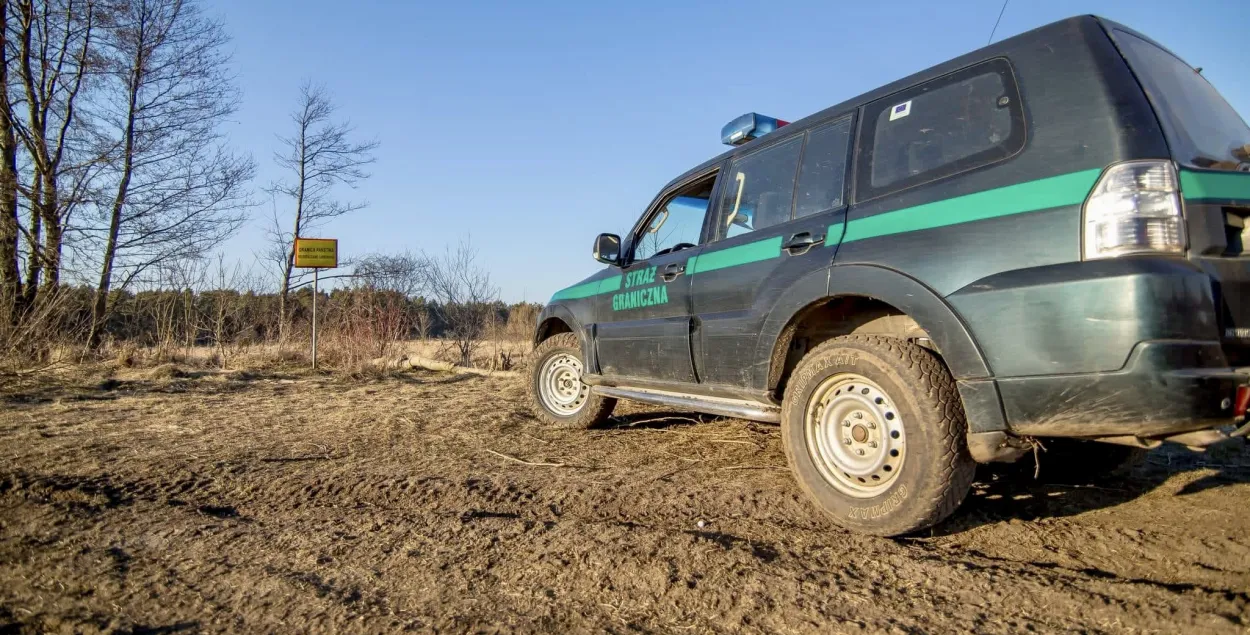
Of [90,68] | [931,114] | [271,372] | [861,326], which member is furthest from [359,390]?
[90,68]

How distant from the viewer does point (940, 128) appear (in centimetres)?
267

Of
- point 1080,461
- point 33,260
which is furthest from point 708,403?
point 33,260

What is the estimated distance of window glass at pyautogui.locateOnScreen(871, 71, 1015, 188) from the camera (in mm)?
2479

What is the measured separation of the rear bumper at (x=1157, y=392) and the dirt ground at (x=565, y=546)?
0.52 metres

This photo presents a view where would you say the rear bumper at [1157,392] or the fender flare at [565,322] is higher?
the fender flare at [565,322]

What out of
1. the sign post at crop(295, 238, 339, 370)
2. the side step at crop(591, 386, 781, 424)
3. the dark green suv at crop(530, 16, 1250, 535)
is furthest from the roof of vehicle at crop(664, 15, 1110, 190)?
the sign post at crop(295, 238, 339, 370)

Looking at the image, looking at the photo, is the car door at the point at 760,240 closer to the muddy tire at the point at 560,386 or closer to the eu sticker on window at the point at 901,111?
the eu sticker on window at the point at 901,111

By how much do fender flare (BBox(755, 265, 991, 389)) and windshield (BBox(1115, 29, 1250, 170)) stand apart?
2.75 feet

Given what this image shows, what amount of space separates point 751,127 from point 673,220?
879 mm

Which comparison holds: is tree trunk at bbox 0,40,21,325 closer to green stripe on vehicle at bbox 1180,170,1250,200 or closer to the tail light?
the tail light

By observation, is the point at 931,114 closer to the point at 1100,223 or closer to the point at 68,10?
the point at 1100,223

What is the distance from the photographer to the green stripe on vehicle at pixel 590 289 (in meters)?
4.88

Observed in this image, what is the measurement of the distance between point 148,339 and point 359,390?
538cm

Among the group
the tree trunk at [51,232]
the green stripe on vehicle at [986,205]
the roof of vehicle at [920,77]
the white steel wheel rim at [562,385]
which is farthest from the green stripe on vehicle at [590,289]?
the tree trunk at [51,232]
